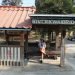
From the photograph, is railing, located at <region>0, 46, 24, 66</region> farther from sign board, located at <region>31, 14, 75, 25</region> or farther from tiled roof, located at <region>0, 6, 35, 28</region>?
sign board, located at <region>31, 14, 75, 25</region>

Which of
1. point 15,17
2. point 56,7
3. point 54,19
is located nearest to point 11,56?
point 15,17

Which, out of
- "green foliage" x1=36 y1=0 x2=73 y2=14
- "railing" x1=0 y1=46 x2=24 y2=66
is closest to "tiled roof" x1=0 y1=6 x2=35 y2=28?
"railing" x1=0 y1=46 x2=24 y2=66

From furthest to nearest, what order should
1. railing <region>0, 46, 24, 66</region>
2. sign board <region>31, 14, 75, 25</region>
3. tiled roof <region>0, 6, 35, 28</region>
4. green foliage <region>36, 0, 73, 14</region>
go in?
green foliage <region>36, 0, 73, 14</region> → railing <region>0, 46, 24, 66</region> → tiled roof <region>0, 6, 35, 28</region> → sign board <region>31, 14, 75, 25</region>

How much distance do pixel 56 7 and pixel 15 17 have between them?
719 inches

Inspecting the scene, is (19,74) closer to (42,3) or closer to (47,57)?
(47,57)

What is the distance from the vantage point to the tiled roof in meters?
17.6

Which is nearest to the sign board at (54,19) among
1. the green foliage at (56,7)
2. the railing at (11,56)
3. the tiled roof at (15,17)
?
the tiled roof at (15,17)

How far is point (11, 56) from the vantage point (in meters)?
17.8

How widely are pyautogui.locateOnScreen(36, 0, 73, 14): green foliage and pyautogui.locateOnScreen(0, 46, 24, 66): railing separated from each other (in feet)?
63.2

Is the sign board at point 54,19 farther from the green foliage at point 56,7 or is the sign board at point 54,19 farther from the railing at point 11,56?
the green foliage at point 56,7

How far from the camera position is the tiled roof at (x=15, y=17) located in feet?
57.8

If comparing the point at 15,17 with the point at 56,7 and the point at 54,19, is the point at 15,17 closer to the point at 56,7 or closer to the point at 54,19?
the point at 54,19

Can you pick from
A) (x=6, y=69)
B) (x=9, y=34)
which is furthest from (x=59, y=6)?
(x=6, y=69)

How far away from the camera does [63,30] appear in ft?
59.2
